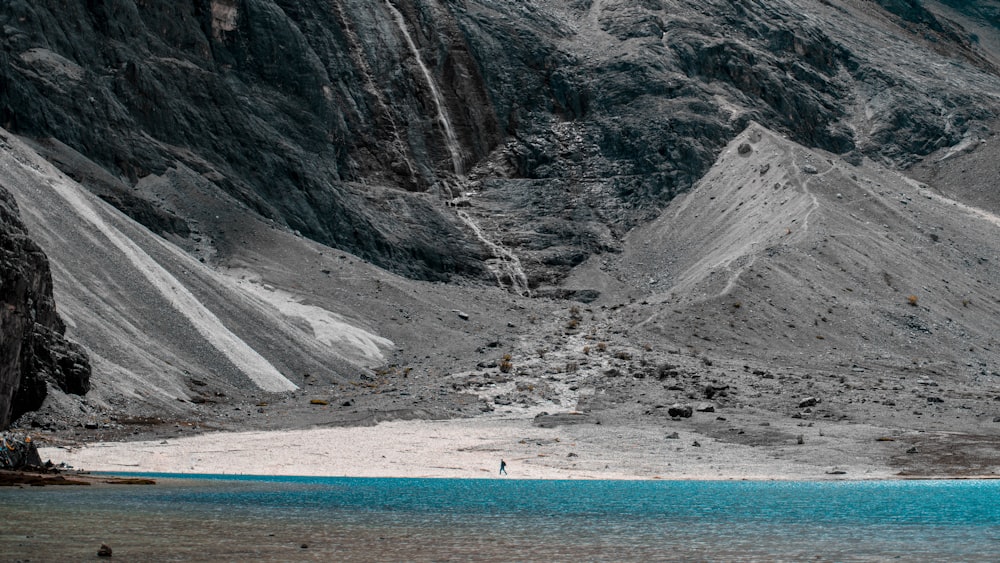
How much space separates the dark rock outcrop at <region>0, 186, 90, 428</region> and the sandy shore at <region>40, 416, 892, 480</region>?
3268 millimetres

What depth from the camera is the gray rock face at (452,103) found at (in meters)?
77.8

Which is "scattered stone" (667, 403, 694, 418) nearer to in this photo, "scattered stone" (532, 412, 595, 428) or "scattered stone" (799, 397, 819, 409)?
"scattered stone" (532, 412, 595, 428)

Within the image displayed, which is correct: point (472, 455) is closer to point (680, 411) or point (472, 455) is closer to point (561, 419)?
point (561, 419)

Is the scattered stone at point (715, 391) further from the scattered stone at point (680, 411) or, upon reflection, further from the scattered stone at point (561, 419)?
the scattered stone at point (561, 419)

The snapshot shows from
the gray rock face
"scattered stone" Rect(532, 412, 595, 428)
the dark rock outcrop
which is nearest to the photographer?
the dark rock outcrop

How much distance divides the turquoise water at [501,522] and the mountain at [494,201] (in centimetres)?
1382

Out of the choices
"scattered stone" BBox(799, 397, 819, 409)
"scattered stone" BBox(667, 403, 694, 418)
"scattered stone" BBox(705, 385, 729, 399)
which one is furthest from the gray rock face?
"scattered stone" BBox(799, 397, 819, 409)

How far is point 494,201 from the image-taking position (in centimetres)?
9594

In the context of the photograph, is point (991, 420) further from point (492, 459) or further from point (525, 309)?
point (525, 309)

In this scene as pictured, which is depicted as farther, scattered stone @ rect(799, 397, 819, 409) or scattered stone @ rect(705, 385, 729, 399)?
scattered stone @ rect(705, 385, 729, 399)

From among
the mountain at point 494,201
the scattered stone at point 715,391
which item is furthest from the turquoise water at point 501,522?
the scattered stone at point 715,391

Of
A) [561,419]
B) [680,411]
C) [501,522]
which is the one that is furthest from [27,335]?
[680,411]

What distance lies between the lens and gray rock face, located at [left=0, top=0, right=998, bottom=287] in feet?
255

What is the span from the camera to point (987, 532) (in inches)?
923
